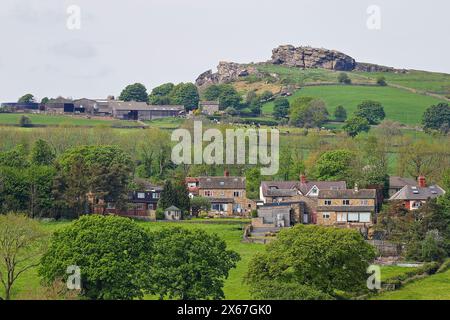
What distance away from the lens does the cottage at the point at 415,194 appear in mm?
85938

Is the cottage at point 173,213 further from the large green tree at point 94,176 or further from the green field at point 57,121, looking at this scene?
the green field at point 57,121

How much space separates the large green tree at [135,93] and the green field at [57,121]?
29072mm

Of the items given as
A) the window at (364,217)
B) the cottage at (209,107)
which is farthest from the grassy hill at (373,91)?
the window at (364,217)

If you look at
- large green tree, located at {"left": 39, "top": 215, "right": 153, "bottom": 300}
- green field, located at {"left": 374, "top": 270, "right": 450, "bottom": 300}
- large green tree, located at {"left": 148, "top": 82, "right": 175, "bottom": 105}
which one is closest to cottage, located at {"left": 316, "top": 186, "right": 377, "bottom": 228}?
green field, located at {"left": 374, "top": 270, "right": 450, "bottom": 300}

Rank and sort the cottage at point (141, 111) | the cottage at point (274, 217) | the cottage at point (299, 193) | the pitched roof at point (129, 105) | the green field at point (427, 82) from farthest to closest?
the green field at point (427, 82) < the pitched roof at point (129, 105) < the cottage at point (141, 111) < the cottage at point (299, 193) < the cottage at point (274, 217)

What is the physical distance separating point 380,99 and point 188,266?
127386 mm

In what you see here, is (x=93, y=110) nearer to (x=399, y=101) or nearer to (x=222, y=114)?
(x=222, y=114)

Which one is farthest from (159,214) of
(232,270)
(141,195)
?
(232,270)

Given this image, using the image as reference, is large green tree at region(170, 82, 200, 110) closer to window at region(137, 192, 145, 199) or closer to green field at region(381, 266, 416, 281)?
window at region(137, 192, 145, 199)

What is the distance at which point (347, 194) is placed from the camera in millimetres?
84188

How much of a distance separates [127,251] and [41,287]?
16.8 ft

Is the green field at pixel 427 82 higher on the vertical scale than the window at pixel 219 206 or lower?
higher

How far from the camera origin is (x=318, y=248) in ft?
177

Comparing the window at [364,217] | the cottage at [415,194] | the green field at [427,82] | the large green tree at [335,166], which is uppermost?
the green field at [427,82]
